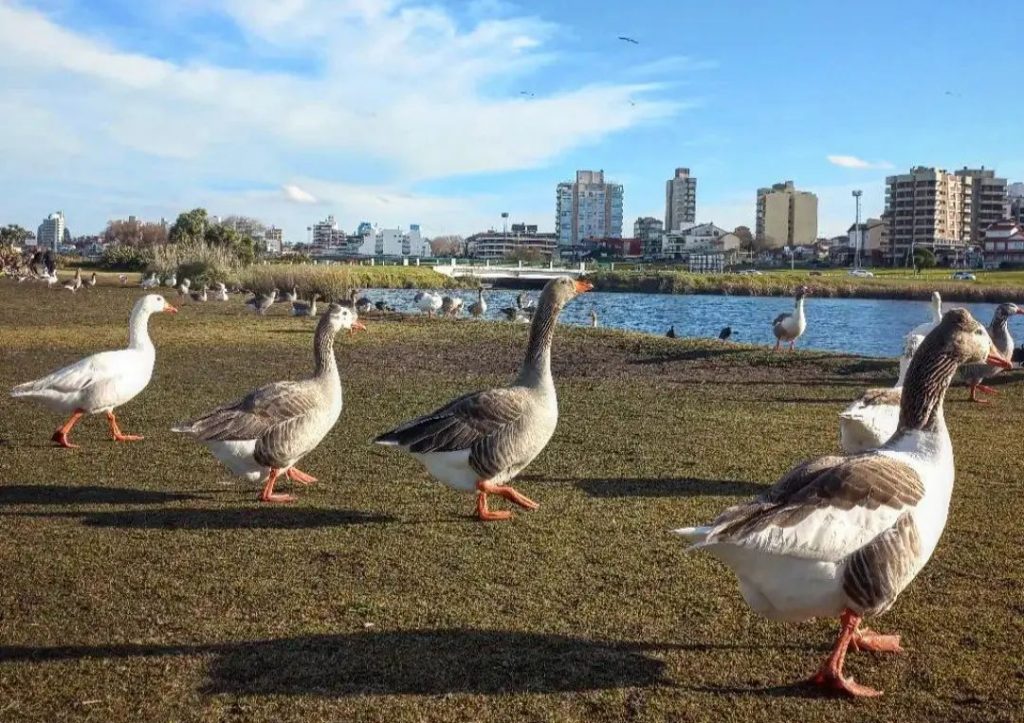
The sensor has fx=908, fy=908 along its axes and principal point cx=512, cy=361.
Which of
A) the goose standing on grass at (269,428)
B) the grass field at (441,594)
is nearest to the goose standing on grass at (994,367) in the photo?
the grass field at (441,594)

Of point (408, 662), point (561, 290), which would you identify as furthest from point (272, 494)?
point (408, 662)

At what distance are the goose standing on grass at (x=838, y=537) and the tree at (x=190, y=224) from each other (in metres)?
85.7

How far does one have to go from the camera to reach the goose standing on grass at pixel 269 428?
746 centimetres

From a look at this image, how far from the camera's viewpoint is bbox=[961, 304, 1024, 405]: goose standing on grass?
563 inches

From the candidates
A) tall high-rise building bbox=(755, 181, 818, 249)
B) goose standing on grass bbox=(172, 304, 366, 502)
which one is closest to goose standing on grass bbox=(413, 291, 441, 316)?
goose standing on grass bbox=(172, 304, 366, 502)

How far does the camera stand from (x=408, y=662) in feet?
15.4

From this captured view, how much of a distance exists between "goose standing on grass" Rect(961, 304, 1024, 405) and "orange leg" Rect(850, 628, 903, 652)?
8952mm

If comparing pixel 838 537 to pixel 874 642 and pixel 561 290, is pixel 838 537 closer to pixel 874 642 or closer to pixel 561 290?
pixel 874 642

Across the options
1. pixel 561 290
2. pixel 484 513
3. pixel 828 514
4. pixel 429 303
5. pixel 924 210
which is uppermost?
pixel 924 210

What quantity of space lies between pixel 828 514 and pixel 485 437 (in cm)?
315

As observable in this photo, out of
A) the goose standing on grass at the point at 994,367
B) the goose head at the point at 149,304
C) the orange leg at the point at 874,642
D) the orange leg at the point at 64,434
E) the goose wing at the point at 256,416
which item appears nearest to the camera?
the orange leg at the point at 874,642

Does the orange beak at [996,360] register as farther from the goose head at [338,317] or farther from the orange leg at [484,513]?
the goose head at [338,317]

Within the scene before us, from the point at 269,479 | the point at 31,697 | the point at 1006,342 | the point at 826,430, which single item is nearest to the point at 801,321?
the point at 1006,342

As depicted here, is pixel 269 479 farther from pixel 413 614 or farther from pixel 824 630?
pixel 824 630
